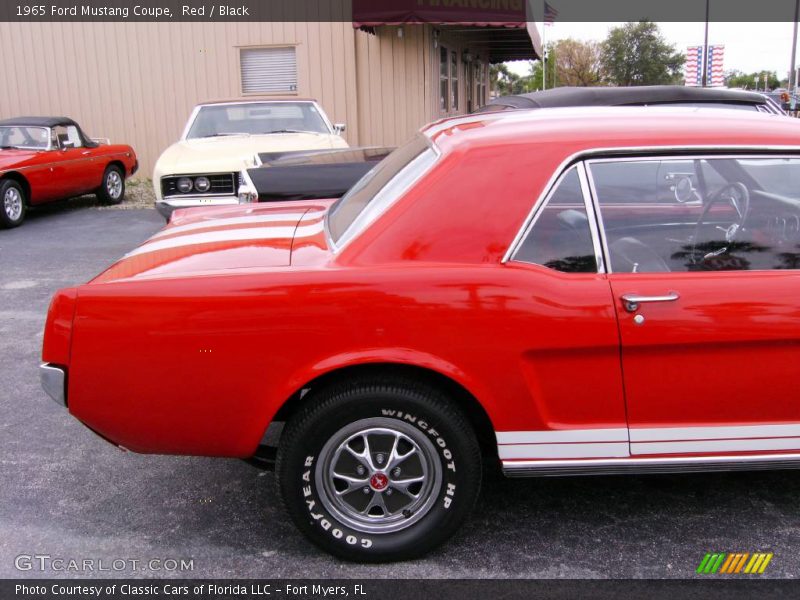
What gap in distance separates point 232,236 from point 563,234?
1.43 m

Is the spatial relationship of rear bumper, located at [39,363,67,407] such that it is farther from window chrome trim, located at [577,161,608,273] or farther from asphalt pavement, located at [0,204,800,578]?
window chrome trim, located at [577,161,608,273]

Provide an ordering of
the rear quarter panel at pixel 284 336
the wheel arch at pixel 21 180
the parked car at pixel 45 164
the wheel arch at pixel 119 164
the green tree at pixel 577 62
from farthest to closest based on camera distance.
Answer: the green tree at pixel 577 62, the wheel arch at pixel 119 164, the parked car at pixel 45 164, the wheel arch at pixel 21 180, the rear quarter panel at pixel 284 336

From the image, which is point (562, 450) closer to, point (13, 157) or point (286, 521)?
point (286, 521)

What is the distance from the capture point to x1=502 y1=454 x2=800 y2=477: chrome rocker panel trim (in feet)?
10.0

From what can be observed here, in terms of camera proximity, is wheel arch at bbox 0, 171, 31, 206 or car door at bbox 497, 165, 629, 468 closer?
car door at bbox 497, 165, 629, 468

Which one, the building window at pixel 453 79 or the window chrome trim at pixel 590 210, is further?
the building window at pixel 453 79

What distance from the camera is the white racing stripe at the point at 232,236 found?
3.53 metres

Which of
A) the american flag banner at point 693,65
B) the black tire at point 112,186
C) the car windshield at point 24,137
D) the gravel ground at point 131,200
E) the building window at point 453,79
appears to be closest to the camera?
the car windshield at point 24,137

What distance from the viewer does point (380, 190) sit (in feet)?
11.4

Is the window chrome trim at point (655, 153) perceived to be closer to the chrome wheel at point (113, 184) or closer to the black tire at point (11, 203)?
the black tire at point (11, 203)

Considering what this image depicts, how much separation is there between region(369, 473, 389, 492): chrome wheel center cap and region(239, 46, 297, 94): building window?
1360 centimetres

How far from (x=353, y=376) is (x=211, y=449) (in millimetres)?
606

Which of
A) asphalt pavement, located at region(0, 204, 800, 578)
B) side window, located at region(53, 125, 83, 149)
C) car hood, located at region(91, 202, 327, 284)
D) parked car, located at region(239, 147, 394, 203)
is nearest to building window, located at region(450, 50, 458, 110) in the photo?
side window, located at region(53, 125, 83, 149)

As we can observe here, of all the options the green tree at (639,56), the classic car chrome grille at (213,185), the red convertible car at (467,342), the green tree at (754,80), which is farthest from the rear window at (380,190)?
the green tree at (754,80)
